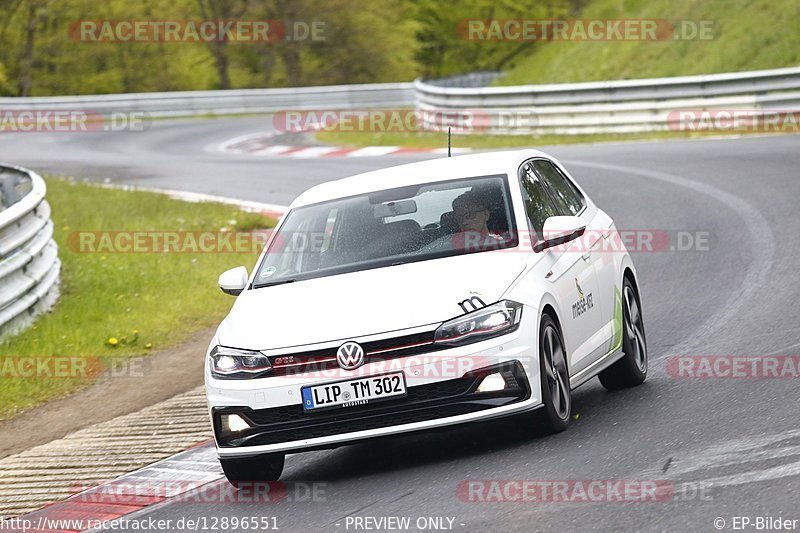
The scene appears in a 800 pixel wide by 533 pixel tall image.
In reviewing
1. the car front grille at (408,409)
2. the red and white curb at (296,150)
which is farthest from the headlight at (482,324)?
the red and white curb at (296,150)

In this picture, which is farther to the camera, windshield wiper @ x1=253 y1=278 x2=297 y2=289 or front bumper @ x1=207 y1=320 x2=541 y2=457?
windshield wiper @ x1=253 y1=278 x2=297 y2=289

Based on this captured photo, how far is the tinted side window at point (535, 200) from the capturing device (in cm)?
809

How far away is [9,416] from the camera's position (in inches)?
393

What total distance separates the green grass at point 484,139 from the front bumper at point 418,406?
18.4 m

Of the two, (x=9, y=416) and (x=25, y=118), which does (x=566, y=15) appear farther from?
(x=9, y=416)

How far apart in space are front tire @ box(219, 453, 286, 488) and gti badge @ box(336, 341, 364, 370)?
689 millimetres

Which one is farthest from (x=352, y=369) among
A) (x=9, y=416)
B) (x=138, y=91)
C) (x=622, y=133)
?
(x=138, y=91)

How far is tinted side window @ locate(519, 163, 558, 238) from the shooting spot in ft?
26.5

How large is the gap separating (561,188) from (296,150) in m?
21.2

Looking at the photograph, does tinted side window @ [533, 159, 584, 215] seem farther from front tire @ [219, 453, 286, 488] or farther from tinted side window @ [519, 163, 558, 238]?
front tire @ [219, 453, 286, 488]

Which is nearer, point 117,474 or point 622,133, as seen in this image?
point 117,474

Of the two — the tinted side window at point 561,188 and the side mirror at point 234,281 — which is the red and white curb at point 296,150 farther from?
the side mirror at point 234,281

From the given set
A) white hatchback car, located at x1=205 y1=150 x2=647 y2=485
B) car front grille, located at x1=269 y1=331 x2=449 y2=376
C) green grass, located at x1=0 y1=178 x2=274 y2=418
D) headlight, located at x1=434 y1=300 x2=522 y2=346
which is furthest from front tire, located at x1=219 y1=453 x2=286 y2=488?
green grass, located at x1=0 y1=178 x2=274 y2=418

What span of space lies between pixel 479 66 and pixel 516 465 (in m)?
70.5
